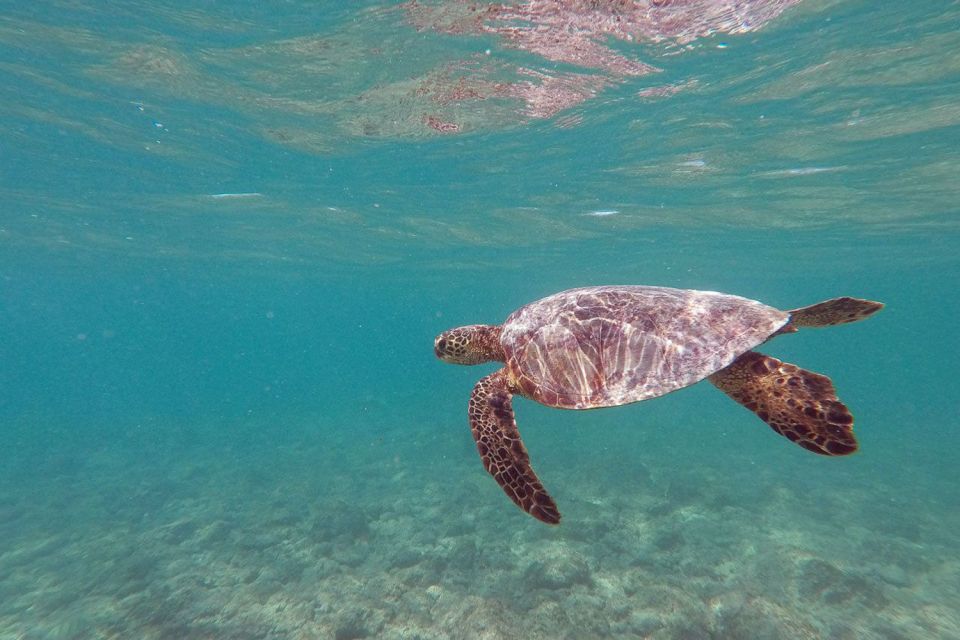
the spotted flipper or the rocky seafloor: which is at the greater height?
the spotted flipper

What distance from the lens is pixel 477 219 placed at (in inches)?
990

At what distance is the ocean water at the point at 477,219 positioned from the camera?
921cm

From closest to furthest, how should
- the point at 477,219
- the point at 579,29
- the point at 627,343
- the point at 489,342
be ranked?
the point at 627,343, the point at 489,342, the point at 579,29, the point at 477,219

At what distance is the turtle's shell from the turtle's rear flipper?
1.08ft

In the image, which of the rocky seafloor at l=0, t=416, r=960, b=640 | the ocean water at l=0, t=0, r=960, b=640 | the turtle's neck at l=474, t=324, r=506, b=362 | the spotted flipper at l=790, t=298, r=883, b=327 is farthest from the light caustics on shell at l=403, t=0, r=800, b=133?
the rocky seafloor at l=0, t=416, r=960, b=640

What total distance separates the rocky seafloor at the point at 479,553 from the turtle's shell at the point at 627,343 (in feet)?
18.7

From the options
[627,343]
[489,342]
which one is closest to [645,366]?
[627,343]

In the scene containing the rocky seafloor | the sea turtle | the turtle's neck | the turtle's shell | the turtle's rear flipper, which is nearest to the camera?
the turtle's rear flipper

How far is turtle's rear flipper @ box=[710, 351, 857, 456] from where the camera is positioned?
12.2ft

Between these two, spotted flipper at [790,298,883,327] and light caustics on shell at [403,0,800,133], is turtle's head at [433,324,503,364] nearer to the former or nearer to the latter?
spotted flipper at [790,298,883,327]

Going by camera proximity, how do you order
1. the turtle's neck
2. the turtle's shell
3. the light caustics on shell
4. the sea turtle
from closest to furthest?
the sea turtle → the turtle's shell → the turtle's neck → the light caustics on shell

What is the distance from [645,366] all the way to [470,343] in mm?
2611

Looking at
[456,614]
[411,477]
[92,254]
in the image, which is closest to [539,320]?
[456,614]

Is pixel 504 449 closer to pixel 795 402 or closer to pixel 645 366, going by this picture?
pixel 645 366
